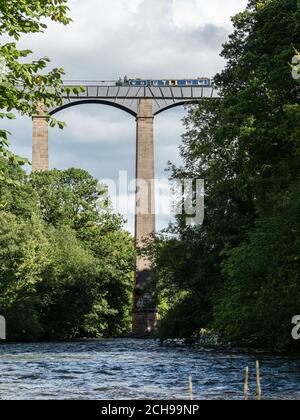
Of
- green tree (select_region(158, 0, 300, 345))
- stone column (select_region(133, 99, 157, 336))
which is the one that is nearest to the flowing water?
green tree (select_region(158, 0, 300, 345))

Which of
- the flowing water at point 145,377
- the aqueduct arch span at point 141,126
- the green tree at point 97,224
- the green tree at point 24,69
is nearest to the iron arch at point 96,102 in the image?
the aqueduct arch span at point 141,126

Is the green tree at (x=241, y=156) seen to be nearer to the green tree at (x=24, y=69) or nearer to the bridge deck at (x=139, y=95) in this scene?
the green tree at (x=24, y=69)

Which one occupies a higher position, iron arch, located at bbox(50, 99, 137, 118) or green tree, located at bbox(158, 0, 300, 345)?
iron arch, located at bbox(50, 99, 137, 118)

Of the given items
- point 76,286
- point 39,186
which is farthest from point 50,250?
point 39,186

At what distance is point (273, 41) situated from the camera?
94.3ft

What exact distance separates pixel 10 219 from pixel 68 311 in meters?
10.6

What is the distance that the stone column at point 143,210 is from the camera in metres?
61.1

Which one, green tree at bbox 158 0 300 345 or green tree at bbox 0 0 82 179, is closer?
green tree at bbox 0 0 82 179

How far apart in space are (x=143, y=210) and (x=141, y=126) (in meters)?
7.81

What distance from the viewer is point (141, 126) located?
212 ft

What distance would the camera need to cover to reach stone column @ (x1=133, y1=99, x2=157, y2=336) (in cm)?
6109

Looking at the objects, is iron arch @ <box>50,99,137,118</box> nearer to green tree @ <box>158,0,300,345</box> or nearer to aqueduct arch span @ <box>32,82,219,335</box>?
aqueduct arch span @ <box>32,82,219,335</box>

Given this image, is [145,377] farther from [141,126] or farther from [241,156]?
[141,126]

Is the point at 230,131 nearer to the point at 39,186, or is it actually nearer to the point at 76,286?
the point at 76,286
